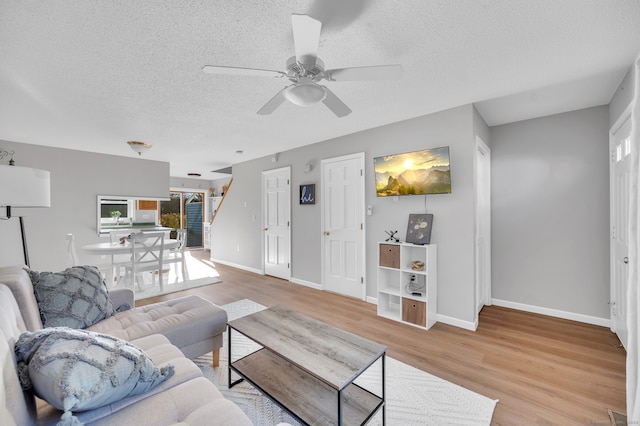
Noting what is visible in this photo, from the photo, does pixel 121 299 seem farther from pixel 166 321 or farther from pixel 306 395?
pixel 306 395

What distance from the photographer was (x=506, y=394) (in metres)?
1.86

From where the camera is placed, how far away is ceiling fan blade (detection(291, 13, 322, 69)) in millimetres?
1253

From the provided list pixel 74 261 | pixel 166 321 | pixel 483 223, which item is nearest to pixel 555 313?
pixel 483 223

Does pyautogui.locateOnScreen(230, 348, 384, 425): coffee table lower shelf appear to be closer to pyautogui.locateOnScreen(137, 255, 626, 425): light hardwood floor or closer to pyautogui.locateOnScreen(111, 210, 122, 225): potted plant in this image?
pyautogui.locateOnScreen(137, 255, 626, 425): light hardwood floor

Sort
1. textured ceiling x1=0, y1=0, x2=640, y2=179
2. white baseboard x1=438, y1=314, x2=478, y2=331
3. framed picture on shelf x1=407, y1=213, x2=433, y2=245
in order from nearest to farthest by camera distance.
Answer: textured ceiling x1=0, y1=0, x2=640, y2=179, white baseboard x1=438, y1=314, x2=478, y2=331, framed picture on shelf x1=407, y1=213, x2=433, y2=245

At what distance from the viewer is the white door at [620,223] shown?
7.64ft

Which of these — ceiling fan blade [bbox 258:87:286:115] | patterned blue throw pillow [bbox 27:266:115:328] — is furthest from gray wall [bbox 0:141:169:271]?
ceiling fan blade [bbox 258:87:286:115]

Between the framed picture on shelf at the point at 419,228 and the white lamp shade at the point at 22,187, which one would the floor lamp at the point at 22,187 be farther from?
the framed picture on shelf at the point at 419,228

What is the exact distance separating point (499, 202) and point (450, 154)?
1.18 metres

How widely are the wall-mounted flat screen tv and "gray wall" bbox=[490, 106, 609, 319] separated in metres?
1.14


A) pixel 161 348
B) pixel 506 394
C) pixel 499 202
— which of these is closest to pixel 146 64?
pixel 161 348

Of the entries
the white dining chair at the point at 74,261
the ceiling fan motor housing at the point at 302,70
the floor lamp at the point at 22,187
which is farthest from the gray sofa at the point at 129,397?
the white dining chair at the point at 74,261

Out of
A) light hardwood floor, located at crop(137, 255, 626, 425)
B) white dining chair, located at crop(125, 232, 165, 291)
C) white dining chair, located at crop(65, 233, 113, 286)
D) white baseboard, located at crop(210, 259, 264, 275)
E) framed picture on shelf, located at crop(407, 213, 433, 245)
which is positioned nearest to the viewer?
light hardwood floor, located at crop(137, 255, 626, 425)

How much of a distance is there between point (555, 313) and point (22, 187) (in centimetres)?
533
